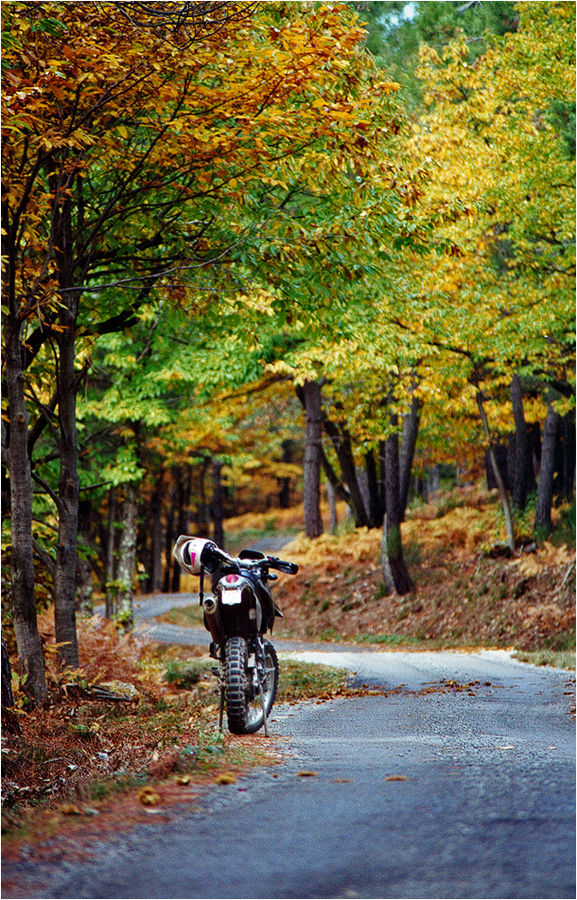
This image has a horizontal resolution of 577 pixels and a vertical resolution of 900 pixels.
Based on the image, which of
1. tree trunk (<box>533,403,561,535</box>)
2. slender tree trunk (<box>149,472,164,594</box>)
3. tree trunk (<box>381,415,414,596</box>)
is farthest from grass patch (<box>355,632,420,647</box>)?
slender tree trunk (<box>149,472,164,594</box>)

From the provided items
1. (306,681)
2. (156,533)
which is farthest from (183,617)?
(306,681)

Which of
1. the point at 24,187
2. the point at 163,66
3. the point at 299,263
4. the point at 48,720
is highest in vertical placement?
the point at 163,66

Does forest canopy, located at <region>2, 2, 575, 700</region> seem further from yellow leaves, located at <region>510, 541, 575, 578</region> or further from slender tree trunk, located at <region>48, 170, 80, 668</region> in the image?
yellow leaves, located at <region>510, 541, 575, 578</region>

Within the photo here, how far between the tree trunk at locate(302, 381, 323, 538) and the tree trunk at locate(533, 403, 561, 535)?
7.72m

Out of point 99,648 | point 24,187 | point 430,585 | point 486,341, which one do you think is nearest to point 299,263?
point 24,187

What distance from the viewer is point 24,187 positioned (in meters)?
8.46

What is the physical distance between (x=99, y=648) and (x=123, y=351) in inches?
342

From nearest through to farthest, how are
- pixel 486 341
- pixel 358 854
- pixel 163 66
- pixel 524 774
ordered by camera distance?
pixel 358 854, pixel 524 774, pixel 163 66, pixel 486 341

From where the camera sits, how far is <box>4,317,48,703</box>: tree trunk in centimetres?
855

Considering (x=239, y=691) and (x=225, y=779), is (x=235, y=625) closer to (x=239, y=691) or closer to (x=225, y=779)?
(x=239, y=691)

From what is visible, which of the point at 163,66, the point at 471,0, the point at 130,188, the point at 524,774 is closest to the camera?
the point at 524,774

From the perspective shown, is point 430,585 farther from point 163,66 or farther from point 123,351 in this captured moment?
point 163,66

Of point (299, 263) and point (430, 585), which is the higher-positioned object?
point (299, 263)

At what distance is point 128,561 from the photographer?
19.9 meters
